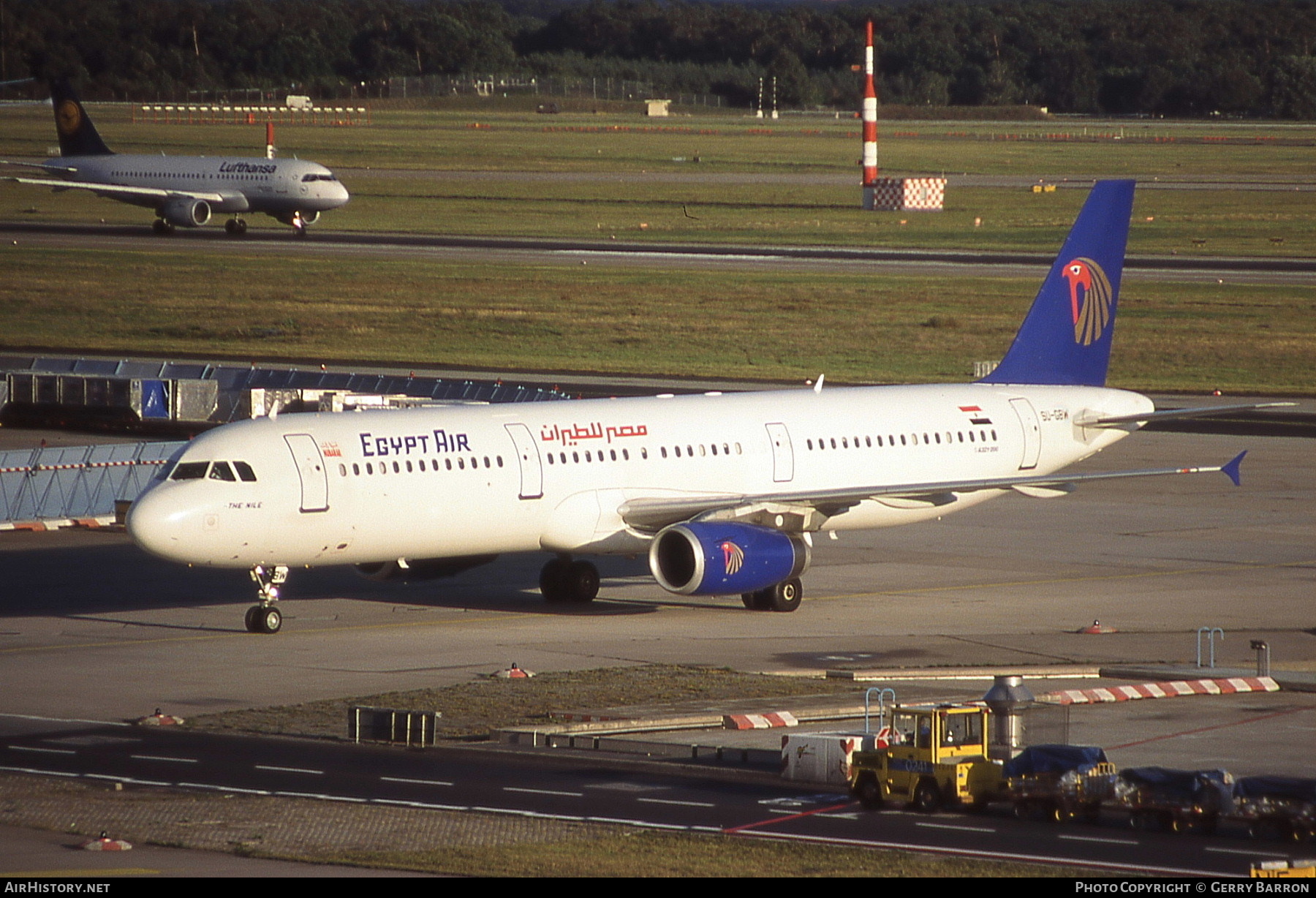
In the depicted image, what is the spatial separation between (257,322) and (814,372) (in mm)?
29056

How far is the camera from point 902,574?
4691cm

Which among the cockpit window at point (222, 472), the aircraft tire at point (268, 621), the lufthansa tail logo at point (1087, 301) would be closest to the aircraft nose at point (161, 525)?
the cockpit window at point (222, 472)

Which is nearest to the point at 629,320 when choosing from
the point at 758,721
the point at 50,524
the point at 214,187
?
the point at 50,524

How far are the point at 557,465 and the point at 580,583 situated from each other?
364 cm

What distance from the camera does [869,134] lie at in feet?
487

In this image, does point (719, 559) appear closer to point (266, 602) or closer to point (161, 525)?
point (266, 602)

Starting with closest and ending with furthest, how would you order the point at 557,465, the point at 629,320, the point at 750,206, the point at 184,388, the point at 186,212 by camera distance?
the point at 557,465 < the point at 184,388 < the point at 629,320 < the point at 186,212 < the point at 750,206

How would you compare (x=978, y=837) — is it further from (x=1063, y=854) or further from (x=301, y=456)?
(x=301, y=456)

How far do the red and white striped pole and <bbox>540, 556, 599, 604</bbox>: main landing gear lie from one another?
106 meters

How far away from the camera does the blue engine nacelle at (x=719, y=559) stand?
39.8 m

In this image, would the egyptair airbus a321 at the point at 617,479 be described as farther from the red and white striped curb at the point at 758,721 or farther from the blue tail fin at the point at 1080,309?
the red and white striped curb at the point at 758,721

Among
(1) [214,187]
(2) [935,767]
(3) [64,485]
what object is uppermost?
(1) [214,187]

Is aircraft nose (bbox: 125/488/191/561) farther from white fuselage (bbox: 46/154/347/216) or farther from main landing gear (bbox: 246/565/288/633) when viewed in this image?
white fuselage (bbox: 46/154/347/216)

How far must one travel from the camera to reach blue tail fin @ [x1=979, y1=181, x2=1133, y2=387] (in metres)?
50.2
